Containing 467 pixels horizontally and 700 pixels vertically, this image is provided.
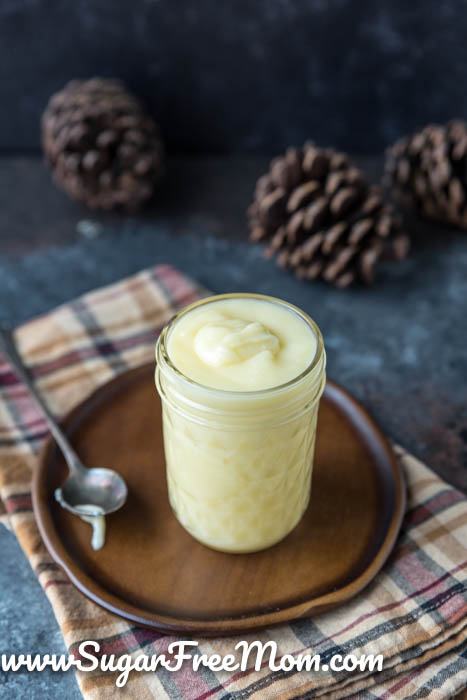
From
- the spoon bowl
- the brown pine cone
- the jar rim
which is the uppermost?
the jar rim

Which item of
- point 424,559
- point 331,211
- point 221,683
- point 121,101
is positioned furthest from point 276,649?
point 121,101

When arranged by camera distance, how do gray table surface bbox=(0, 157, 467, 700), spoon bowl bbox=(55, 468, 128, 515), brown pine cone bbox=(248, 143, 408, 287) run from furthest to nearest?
brown pine cone bbox=(248, 143, 408, 287)
gray table surface bbox=(0, 157, 467, 700)
spoon bowl bbox=(55, 468, 128, 515)

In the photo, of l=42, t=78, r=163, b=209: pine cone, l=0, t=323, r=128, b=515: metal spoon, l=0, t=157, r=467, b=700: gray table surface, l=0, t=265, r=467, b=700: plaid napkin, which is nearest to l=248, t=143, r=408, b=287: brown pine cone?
l=0, t=157, r=467, b=700: gray table surface

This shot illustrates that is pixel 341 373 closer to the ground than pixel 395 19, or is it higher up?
closer to the ground

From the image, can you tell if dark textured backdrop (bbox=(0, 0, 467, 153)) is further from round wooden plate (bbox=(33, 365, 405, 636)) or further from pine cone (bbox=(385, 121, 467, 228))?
round wooden plate (bbox=(33, 365, 405, 636))

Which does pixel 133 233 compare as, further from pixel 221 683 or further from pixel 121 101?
pixel 221 683

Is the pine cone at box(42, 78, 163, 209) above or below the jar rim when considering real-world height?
below

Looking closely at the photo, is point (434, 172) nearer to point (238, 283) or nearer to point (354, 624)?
point (238, 283)
